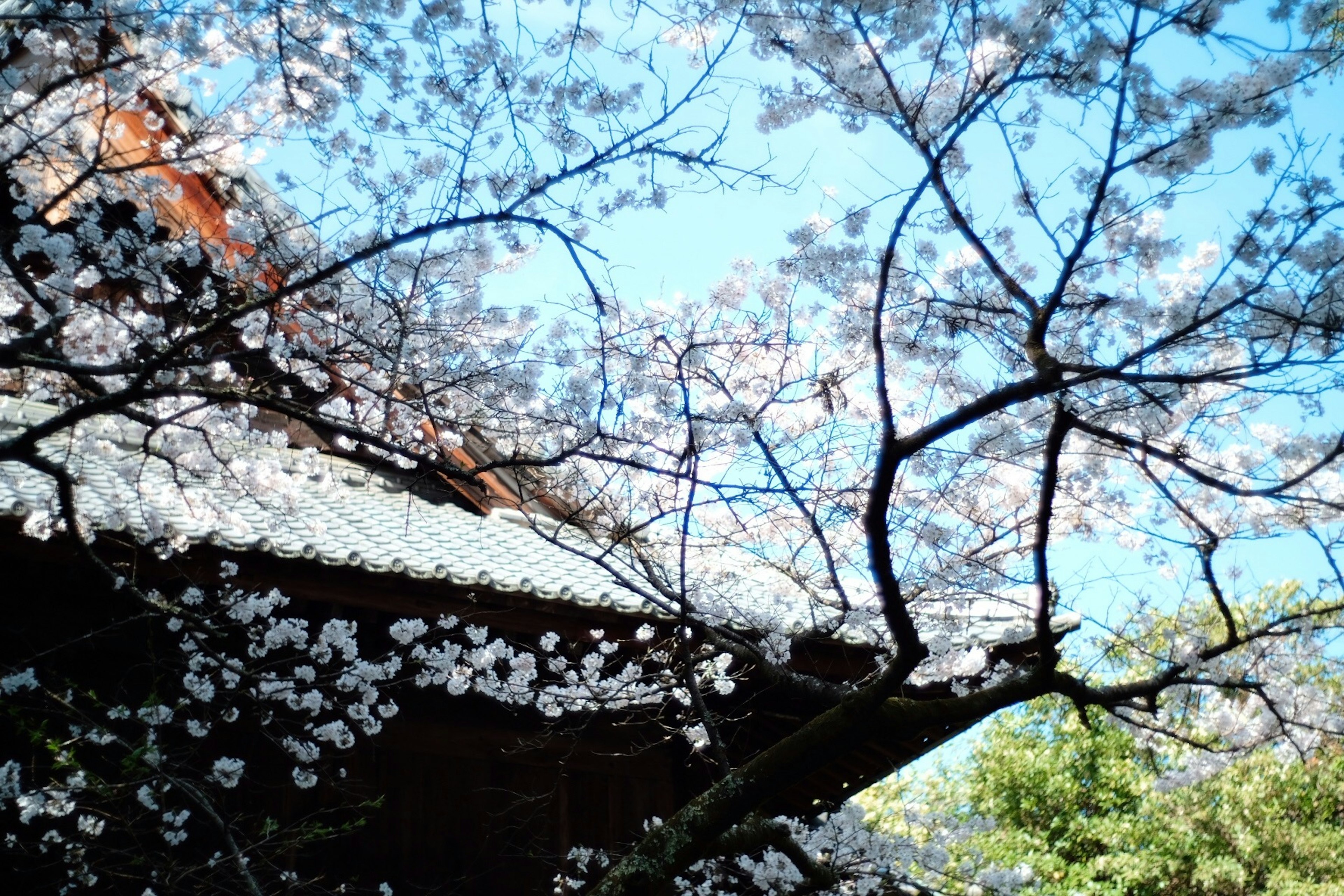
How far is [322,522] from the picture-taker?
6125 millimetres

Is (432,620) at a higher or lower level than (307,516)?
lower

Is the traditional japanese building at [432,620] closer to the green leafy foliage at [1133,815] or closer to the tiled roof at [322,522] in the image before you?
the tiled roof at [322,522]

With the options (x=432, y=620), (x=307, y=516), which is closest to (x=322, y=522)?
(x=307, y=516)

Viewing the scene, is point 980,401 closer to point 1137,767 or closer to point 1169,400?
point 1169,400

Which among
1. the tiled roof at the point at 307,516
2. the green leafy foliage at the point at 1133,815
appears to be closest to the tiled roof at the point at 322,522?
the tiled roof at the point at 307,516

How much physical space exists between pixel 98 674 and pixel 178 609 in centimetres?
102

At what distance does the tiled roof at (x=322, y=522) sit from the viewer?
16.1 ft

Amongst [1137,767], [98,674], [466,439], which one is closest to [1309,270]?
[98,674]

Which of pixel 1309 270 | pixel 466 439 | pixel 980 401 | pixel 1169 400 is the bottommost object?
pixel 980 401

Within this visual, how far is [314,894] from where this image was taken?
481 cm

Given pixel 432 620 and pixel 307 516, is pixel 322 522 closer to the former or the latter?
pixel 307 516

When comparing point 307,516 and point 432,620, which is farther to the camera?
point 307,516

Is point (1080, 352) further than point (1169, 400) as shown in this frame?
Yes

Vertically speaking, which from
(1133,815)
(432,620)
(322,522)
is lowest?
(1133,815)
